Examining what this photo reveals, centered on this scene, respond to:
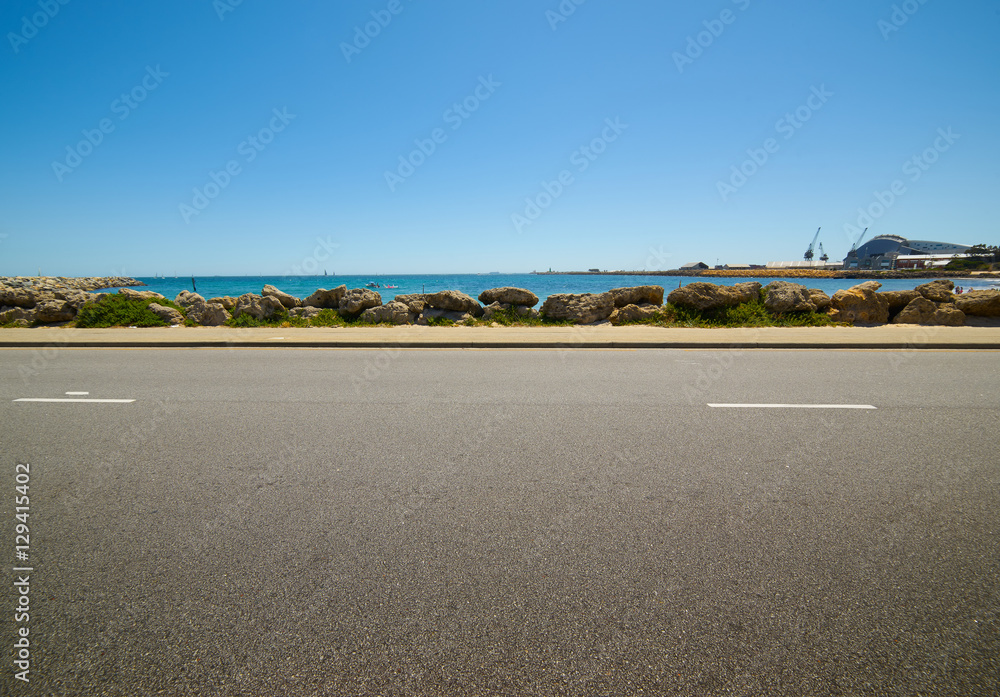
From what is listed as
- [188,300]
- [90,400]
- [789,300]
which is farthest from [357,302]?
[789,300]

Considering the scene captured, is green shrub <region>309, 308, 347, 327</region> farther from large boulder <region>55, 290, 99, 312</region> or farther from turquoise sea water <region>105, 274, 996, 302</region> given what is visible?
turquoise sea water <region>105, 274, 996, 302</region>

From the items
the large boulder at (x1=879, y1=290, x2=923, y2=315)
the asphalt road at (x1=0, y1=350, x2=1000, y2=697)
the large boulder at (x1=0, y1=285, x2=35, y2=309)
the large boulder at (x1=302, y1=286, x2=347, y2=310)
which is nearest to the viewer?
the asphalt road at (x1=0, y1=350, x2=1000, y2=697)

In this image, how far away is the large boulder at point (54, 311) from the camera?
14406mm

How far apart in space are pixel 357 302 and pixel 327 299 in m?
1.45

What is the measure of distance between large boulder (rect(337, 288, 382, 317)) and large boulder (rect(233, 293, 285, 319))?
7.07 ft

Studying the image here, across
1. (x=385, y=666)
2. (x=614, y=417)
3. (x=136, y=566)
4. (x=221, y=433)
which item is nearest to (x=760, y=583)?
(x=385, y=666)

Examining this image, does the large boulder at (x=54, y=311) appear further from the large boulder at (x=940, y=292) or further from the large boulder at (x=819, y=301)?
the large boulder at (x=940, y=292)

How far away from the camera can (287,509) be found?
3.19m

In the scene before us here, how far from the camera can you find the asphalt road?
76.9 inches

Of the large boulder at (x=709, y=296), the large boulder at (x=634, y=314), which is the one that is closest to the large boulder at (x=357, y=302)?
the large boulder at (x=634, y=314)

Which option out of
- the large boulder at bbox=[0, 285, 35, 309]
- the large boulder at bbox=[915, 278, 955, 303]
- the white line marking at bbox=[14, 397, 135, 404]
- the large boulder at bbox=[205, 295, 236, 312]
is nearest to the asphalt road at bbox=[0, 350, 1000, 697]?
the white line marking at bbox=[14, 397, 135, 404]

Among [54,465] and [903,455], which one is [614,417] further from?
[54,465]

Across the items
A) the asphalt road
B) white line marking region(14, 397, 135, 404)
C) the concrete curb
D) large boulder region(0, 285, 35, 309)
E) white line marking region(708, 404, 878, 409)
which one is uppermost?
large boulder region(0, 285, 35, 309)

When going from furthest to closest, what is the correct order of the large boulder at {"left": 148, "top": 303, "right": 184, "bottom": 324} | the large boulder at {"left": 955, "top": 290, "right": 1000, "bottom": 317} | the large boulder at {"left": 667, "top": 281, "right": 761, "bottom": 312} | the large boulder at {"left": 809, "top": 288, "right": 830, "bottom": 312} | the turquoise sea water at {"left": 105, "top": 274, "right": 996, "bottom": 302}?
1. the turquoise sea water at {"left": 105, "top": 274, "right": 996, "bottom": 302}
2. the large boulder at {"left": 148, "top": 303, "right": 184, "bottom": 324}
3. the large boulder at {"left": 667, "top": 281, "right": 761, "bottom": 312}
4. the large boulder at {"left": 809, "top": 288, "right": 830, "bottom": 312}
5. the large boulder at {"left": 955, "top": 290, "right": 1000, "bottom": 317}
